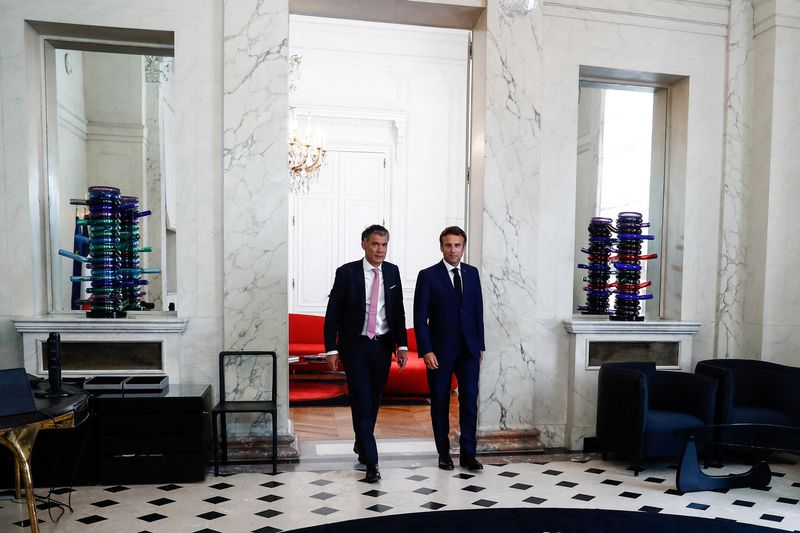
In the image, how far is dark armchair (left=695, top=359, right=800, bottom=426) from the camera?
5660 mm

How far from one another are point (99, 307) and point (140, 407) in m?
1.10

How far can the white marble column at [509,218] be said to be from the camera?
6.00m

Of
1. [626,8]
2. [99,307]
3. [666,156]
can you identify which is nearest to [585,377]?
[666,156]

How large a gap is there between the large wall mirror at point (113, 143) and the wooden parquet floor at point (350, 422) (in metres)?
1.93

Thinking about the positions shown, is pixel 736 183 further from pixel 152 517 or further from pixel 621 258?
pixel 152 517

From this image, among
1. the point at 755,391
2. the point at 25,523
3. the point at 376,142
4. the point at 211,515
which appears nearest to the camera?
the point at 25,523

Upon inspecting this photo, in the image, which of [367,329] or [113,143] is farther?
[113,143]

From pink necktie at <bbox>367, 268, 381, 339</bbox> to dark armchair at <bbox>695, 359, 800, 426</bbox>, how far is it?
2993mm

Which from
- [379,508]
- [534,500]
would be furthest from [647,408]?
[379,508]

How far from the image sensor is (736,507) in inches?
187

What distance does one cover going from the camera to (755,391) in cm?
605

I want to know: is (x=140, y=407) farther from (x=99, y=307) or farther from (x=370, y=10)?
(x=370, y=10)

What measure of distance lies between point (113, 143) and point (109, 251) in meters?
1.00

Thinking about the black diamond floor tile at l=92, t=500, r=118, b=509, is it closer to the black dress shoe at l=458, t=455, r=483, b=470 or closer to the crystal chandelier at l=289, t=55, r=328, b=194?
the black dress shoe at l=458, t=455, r=483, b=470
